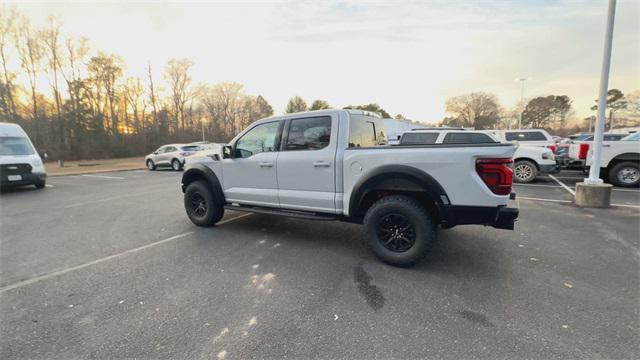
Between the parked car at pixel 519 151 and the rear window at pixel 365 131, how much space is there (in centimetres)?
474

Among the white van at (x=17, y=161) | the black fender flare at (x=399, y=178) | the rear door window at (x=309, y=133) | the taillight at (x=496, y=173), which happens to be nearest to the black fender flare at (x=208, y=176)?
the rear door window at (x=309, y=133)

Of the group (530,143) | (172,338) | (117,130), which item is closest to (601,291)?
(172,338)

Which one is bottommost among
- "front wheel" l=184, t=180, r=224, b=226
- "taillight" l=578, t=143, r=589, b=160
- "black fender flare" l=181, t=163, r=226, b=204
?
"front wheel" l=184, t=180, r=224, b=226

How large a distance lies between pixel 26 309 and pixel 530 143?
13853mm

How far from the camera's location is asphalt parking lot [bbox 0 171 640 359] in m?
2.19

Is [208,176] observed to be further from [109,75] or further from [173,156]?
[109,75]

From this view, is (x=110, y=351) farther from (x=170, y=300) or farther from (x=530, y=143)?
(x=530, y=143)

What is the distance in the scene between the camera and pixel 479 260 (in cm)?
365

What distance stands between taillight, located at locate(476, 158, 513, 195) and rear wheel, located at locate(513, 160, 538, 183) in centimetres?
843

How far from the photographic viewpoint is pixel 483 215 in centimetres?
305

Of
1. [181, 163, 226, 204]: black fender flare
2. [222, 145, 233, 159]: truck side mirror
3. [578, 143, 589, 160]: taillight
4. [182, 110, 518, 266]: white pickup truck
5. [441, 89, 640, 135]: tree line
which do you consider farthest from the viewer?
[441, 89, 640, 135]: tree line

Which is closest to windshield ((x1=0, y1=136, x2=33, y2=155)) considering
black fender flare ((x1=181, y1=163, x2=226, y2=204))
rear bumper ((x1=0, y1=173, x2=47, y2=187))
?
rear bumper ((x1=0, y1=173, x2=47, y2=187))

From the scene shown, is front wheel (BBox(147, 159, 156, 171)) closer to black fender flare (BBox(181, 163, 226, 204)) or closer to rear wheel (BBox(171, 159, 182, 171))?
rear wheel (BBox(171, 159, 182, 171))

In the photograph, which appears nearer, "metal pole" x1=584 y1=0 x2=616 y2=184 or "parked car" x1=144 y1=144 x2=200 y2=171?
"metal pole" x1=584 y1=0 x2=616 y2=184
